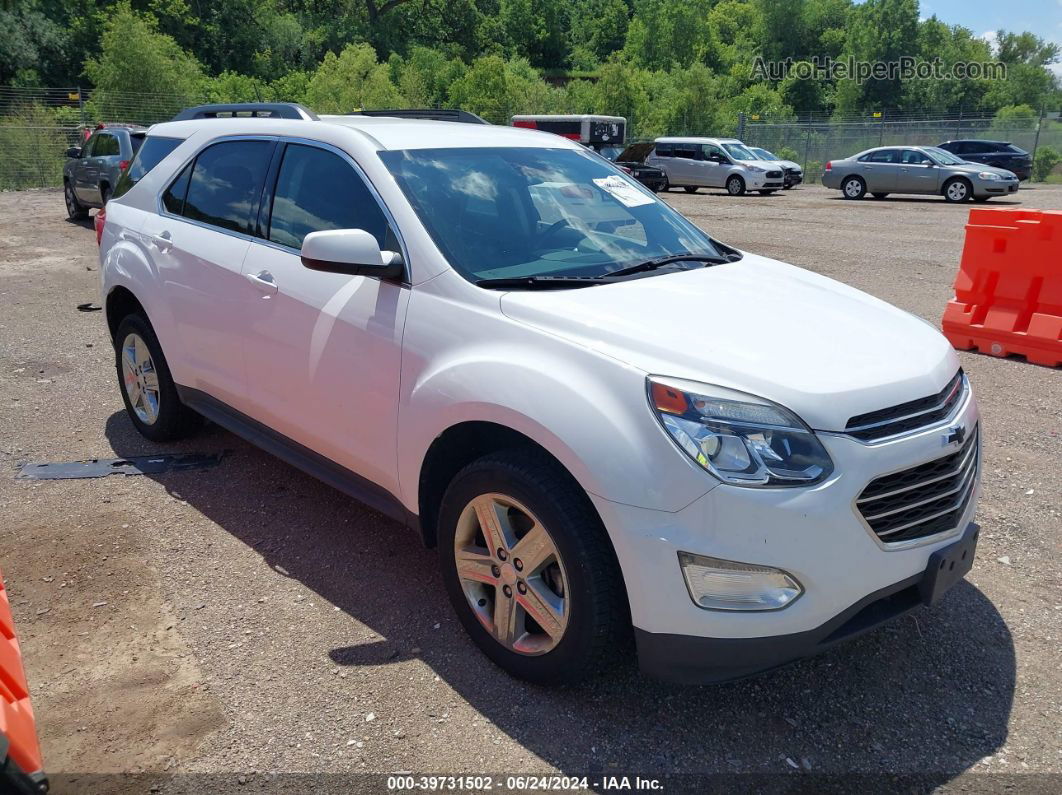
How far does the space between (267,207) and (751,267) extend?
2.23 metres

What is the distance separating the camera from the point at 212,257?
166 inches

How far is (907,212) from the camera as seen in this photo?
2120 cm

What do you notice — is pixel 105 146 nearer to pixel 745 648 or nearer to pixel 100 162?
pixel 100 162

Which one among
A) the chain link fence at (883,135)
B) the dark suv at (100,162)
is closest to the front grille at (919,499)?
the dark suv at (100,162)

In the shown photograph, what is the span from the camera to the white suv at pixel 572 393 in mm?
2467

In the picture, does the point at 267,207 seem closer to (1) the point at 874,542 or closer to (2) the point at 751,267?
(2) the point at 751,267

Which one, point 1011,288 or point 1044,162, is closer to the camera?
point 1011,288

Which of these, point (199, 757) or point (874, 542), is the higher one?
point (874, 542)

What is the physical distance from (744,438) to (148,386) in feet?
12.9

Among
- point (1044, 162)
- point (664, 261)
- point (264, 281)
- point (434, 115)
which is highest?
point (434, 115)

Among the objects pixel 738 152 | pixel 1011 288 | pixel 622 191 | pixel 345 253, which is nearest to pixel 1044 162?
pixel 738 152

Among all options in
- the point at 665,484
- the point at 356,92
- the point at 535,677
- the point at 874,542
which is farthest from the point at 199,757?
the point at 356,92

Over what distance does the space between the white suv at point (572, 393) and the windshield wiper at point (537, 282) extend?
0.04 ft

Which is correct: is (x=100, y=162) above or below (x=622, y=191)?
below
